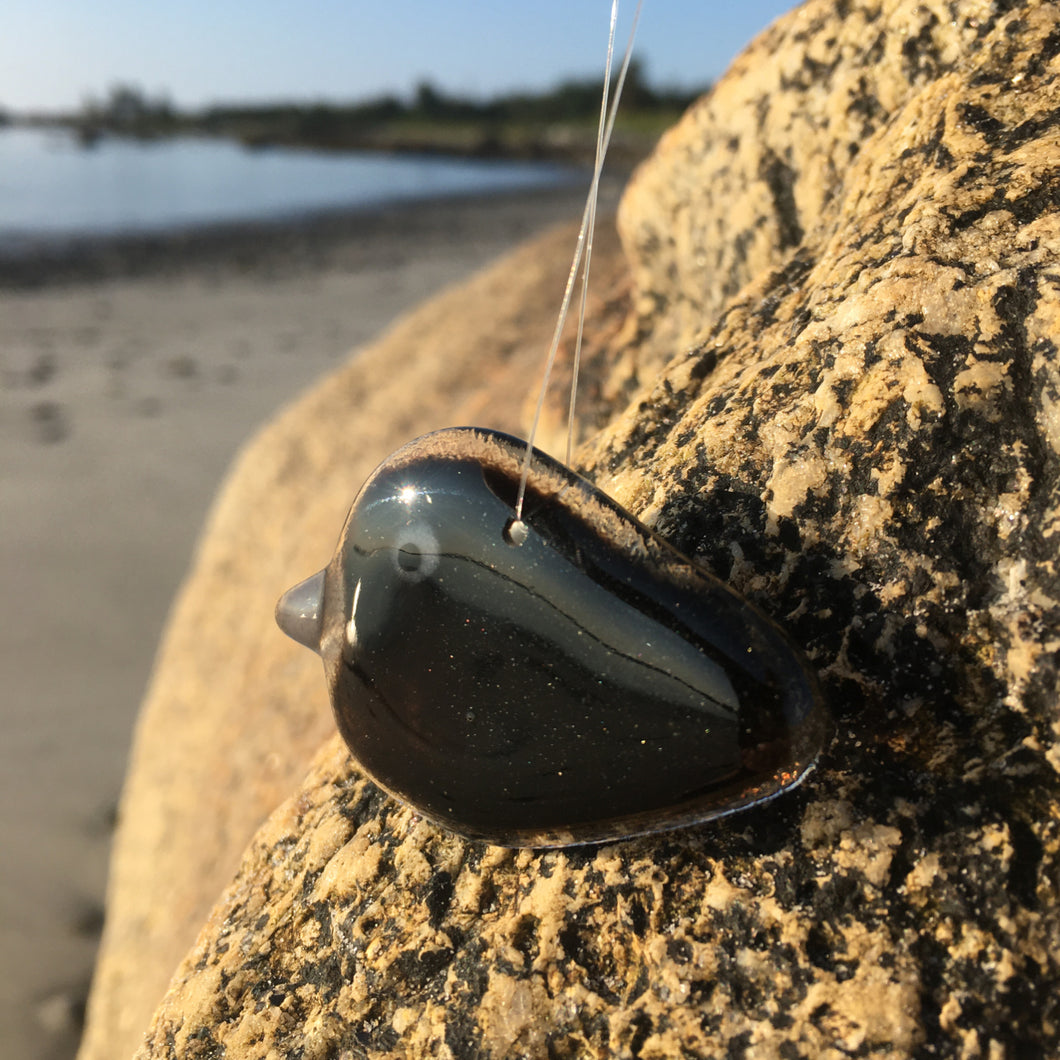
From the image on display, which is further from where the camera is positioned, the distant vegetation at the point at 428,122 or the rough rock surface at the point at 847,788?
the distant vegetation at the point at 428,122

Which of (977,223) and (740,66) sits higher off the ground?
(740,66)

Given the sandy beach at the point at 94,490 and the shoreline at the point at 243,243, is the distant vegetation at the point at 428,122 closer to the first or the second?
the shoreline at the point at 243,243

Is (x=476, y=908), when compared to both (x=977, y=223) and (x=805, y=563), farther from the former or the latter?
(x=977, y=223)

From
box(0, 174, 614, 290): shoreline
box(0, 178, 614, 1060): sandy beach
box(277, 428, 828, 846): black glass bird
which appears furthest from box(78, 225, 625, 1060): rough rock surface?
box(0, 174, 614, 290): shoreline

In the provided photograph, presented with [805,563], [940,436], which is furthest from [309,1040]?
[940,436]

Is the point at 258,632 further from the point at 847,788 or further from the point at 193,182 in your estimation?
the point at 193,182

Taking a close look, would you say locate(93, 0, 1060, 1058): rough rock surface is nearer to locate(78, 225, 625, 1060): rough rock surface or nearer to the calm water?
locate(78, 225, 625, 1060): rough rock surface

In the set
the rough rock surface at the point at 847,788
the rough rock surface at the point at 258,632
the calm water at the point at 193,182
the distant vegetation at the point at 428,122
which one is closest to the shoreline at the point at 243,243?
the calm water at the point at 193,182
